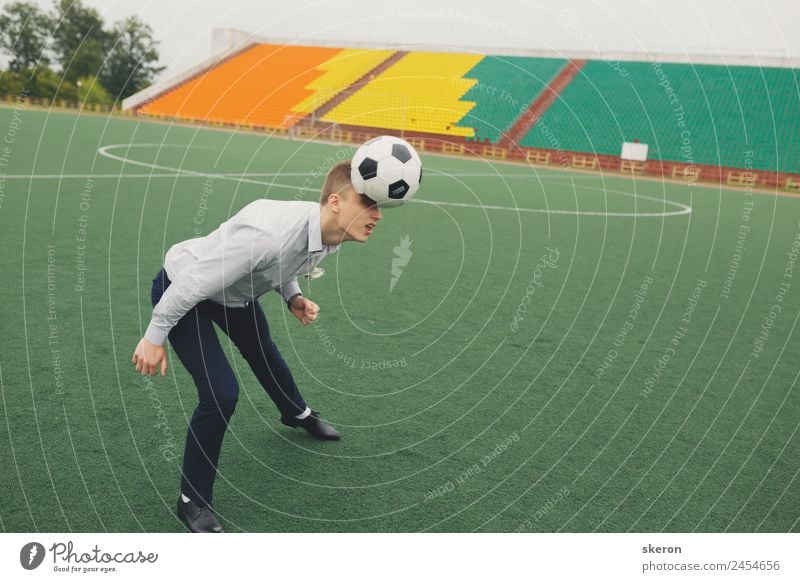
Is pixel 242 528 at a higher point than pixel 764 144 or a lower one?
lower

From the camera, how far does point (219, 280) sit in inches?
102

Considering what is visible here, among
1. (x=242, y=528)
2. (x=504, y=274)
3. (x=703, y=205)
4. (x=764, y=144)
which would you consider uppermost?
(x=764, y=144)

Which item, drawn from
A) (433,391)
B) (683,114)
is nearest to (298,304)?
(433,391)

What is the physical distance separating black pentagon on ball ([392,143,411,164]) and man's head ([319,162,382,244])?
0.88 ft

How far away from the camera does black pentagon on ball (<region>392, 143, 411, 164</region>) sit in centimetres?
299

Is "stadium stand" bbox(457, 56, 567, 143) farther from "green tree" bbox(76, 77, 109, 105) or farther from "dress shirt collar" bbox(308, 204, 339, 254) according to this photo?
"dress shirt collar" bbox(308, 204, 339, 254)

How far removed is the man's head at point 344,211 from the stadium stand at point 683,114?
1042 inches

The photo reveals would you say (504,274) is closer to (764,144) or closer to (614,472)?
(614,472)

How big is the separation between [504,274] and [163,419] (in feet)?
15.0

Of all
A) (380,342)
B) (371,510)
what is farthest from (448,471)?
(380,342)

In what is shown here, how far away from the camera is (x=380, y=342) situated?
514 centimetres

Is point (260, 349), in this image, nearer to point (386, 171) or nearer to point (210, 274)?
point (210, 274)

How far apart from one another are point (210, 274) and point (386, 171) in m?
0.82
